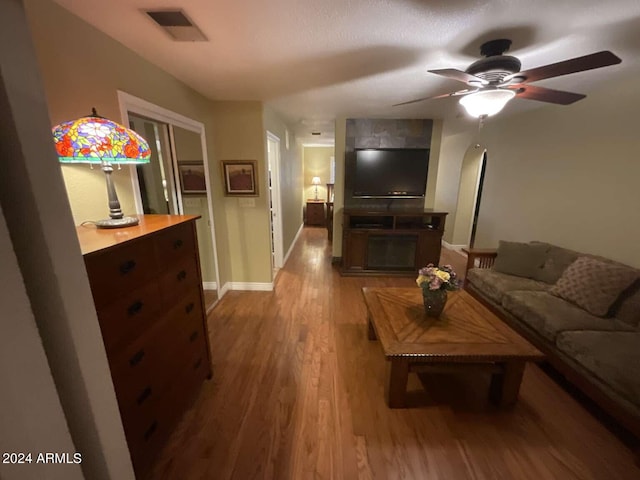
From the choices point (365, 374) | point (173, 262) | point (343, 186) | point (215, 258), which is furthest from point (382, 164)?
point (173, 262)

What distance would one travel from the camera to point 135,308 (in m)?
1.13

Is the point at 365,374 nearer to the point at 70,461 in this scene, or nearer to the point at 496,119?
the point at 70,461

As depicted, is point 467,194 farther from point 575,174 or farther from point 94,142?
point 94,142

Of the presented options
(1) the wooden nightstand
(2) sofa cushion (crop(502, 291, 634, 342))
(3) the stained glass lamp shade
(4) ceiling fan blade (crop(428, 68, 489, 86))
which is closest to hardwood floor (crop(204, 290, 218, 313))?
(3) the stained glass lamp shade

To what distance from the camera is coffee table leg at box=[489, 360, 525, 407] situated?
1603 millimetres

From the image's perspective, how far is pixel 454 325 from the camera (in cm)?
174

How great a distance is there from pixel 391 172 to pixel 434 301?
259 centimetres

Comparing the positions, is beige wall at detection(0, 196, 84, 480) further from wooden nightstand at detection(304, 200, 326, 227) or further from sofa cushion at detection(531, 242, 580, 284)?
wooden nightstand at detection(304, 200, 326, 227)

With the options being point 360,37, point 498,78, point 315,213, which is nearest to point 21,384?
point 360,37

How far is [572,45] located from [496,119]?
2.46m

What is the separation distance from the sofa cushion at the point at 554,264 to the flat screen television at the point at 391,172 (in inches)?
70.7

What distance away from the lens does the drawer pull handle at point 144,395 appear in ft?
3.91

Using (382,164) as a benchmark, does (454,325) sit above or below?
below

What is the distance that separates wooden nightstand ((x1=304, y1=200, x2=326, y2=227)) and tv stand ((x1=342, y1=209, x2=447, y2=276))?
10.5 ft
